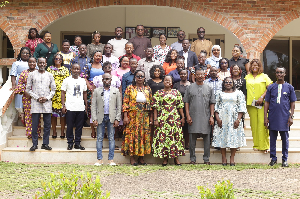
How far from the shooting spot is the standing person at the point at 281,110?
281 inches

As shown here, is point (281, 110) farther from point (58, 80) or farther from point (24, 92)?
point (24, 92)

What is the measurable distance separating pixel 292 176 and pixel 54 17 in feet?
22.1

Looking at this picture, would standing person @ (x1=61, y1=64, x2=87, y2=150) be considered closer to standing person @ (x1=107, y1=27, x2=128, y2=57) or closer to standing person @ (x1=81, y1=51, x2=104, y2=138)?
standing person @ (x1=81, y1=51, x2=104, y2=138)

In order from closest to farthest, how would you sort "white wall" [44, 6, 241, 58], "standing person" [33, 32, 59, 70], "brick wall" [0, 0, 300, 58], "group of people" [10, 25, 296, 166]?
"group of people" [10, 25, 296, 166] < "standing person" [33, 32, 59, 70] < "brick wall" [0, 0, 300, 58] < "white wall" [44, 6, 241, 58]

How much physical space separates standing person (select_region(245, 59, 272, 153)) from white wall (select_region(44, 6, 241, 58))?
4931 mm

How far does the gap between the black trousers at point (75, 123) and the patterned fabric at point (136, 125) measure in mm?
858

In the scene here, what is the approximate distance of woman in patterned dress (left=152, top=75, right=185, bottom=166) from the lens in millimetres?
7145

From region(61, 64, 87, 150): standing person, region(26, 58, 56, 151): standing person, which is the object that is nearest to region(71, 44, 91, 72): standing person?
region(61, 64, 87, 150): standing person

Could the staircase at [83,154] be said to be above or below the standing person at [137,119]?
below

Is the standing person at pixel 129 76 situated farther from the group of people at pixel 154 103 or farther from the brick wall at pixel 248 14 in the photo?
the brick wall at pixel 248 14

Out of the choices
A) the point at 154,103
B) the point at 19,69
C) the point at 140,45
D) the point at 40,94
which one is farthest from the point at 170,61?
the point at 19,69

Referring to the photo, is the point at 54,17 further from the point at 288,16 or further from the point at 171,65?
the point at 288,16

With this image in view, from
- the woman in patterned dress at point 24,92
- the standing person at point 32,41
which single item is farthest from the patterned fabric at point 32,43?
the woman in patterned dress at point 24,92

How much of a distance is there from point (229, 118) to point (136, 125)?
1624 millimetres
